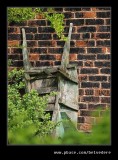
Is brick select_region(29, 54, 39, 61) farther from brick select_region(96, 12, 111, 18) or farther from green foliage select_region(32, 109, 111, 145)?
green foliage select_region(32, 109, 111, 145)

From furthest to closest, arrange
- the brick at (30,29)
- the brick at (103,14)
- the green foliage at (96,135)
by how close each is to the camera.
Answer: the brick at (30,29), the brick at (103,14), the green foliage at (96,135)

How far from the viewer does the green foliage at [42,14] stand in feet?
17.5

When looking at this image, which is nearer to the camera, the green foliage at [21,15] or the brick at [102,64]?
the brick at [102,64]

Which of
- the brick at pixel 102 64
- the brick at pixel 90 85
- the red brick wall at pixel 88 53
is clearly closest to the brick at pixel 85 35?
the red brick wall at pixel 88 53

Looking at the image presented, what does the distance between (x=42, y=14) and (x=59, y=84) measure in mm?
972

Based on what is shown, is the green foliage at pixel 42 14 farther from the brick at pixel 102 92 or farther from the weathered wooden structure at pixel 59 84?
the brick at pixel 102 92

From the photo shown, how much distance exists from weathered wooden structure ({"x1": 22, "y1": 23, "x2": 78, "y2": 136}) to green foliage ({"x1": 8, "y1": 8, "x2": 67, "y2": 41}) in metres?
0.14

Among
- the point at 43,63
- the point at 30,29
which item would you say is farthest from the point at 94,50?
the point at 30,29

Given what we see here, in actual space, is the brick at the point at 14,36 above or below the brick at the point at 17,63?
above

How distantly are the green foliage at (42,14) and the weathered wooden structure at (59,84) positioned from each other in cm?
14

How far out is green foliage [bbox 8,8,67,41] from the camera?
5.34 meters

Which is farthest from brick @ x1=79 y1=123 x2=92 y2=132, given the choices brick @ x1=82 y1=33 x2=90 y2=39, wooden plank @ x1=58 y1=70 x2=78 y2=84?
brick @ x1=82 y1=33 x2=90 y2=39
